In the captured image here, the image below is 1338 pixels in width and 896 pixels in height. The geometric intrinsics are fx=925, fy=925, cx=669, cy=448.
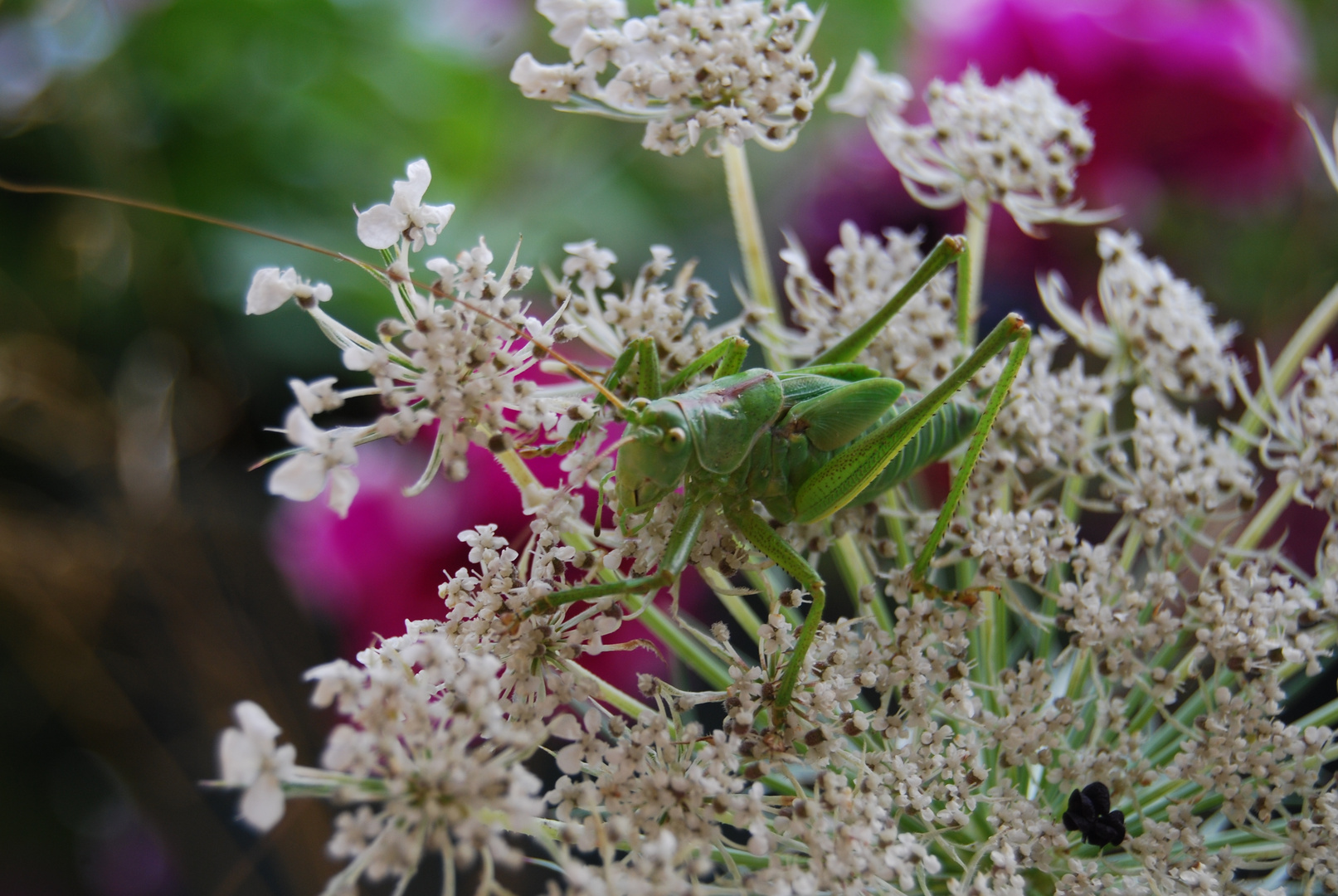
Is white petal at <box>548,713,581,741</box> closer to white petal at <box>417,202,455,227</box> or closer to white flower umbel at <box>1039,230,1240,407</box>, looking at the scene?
white petal at <box>417,202,455,227</box>

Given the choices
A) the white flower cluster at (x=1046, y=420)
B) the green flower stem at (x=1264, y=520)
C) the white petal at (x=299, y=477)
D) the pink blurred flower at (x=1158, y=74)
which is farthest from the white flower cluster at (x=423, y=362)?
the pink blurred flower at (x=1158, y=74)

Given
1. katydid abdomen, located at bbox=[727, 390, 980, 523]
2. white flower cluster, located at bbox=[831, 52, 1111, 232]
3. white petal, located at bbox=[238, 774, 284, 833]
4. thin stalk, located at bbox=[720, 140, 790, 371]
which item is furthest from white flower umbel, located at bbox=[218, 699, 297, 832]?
white flower cluster, located at bbox=[831, 52, 1111, 232]

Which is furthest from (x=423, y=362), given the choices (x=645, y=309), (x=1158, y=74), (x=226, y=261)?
(x=1158, y=74)

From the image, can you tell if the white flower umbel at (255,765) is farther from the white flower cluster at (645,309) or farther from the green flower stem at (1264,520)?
the green flower stem at (1264,520)

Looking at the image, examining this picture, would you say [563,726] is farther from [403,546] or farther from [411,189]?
[403,546]

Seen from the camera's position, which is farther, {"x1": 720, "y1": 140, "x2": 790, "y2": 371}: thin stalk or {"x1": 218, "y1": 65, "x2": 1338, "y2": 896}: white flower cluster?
{"x1": 720, "y1": 140, "x2": 790, "y2": 371}: thin stalk

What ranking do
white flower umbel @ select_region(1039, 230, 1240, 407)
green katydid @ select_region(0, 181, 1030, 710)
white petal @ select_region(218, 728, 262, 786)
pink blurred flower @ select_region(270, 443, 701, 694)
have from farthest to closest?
pink blurred flower @ select_region(270, 443, 701, 694), white flower umbel @ select_region(1039, 230, 1240, 407), green katydid @ select_region(0, 181, 1030, 710), white petal @ select_region(218, 728, 262, 786)

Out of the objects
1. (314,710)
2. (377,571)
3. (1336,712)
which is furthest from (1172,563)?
(314,710)
